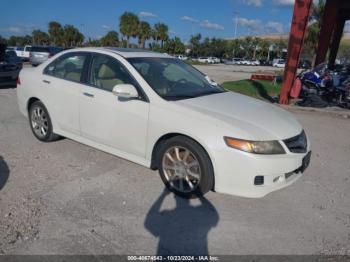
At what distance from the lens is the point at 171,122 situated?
Result: 3666 millimetres

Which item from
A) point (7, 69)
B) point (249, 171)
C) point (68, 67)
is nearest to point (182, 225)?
point (249, 171)

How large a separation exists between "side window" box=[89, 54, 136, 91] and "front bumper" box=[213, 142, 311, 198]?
5.13 feet

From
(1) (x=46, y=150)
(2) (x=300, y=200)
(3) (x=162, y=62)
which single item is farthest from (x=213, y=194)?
(1) (x=46, y=150)

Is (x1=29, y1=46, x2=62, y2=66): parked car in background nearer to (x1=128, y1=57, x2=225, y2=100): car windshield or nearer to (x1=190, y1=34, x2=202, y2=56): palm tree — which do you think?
(x1=128, y1=57, x2=225, y2=100): car windshield

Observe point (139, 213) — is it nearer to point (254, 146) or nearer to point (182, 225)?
point (182, 225)

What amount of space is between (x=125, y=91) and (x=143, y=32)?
71.2 m

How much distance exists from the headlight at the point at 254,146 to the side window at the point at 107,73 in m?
1.51

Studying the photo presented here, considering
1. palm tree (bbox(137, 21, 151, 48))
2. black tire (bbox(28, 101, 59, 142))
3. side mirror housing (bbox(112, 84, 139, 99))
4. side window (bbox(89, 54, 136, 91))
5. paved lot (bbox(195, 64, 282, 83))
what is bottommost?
paved lot (bbox(195, 64, 282, 83))

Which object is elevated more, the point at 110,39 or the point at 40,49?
the point at 110,39

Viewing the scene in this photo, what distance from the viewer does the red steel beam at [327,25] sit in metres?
15.0

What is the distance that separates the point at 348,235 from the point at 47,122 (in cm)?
440

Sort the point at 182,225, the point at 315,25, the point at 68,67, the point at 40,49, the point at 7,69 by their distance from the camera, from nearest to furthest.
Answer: the point at 182,225 < the point at 68,67 < the point at 7,69 < the point at 40,49 < the point at 315,25

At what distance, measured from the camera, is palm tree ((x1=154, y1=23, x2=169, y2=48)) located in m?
77.4

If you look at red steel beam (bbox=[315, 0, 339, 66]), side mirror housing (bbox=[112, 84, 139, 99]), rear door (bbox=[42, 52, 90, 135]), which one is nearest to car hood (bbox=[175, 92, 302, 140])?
side mirror housing (bbox=[112, 84, 139, 99])
